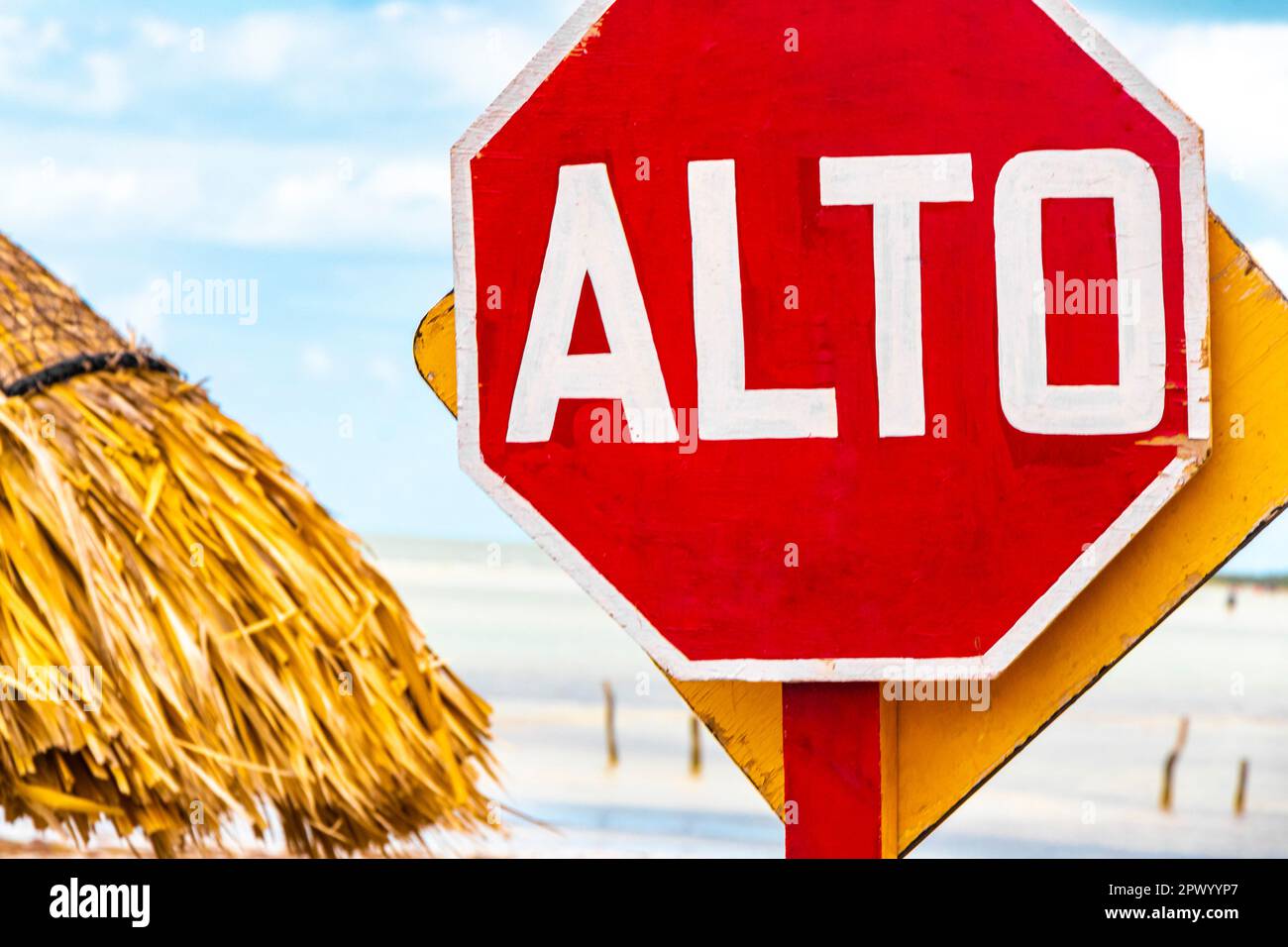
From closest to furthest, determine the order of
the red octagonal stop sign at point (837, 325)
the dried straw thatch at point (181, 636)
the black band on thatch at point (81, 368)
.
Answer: the red octagonal stop sign at point (837, 325) < the dried straw thatch at point (181, 636) < the black band on thatch at point (81, 368)

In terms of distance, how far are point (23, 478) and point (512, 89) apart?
2.43 meters

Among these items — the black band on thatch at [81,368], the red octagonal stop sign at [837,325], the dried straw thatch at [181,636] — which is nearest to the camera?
the red octagonal stop sign at [837,325]

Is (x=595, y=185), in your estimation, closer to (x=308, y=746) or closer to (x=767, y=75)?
(x=767, y=75)

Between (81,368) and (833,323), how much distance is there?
9.29 ft

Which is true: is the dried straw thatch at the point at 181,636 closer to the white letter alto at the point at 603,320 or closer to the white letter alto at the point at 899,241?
the white letter alto at the point at 603,320

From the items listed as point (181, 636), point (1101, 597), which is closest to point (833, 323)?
point (1101, 597)

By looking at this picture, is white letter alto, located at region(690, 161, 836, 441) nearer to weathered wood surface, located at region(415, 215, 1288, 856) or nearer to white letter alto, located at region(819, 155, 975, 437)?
white letter alto, located at region(819, 155, 975, 437)

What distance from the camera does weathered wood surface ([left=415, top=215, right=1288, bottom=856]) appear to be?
1181mm

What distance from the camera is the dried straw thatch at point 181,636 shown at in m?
3.02

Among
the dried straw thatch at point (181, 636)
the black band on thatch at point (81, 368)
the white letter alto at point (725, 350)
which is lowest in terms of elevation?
the dried straw thatch at point (181, 636)

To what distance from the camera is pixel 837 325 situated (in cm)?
113

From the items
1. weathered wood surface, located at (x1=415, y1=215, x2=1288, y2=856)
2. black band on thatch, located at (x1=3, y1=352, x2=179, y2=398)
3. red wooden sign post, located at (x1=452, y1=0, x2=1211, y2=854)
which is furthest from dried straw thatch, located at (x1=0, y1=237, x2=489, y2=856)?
red wooden sign post, located at (x1=452, y1=0, x2=1211, y2=854)

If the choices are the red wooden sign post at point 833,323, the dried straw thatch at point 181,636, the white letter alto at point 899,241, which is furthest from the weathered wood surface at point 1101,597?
the dried straw thatch at point 181,636

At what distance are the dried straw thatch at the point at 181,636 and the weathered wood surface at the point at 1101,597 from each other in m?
1.96
